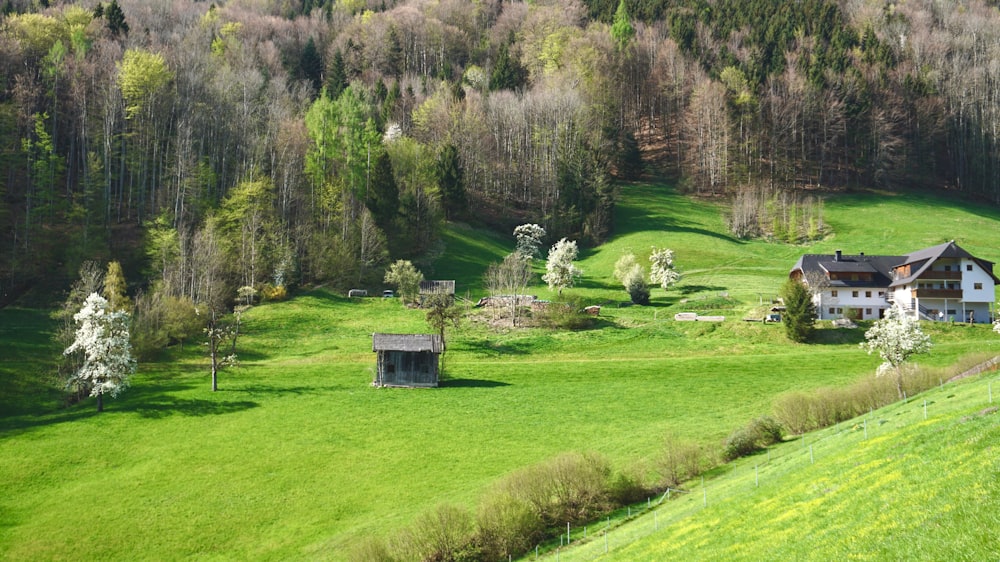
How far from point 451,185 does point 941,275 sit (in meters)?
65.8

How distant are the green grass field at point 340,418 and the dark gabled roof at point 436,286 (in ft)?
13.2

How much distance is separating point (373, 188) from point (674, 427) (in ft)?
210

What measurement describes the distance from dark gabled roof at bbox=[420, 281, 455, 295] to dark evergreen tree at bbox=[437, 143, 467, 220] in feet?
92.6

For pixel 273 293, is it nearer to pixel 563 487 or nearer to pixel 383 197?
pixel 383 197

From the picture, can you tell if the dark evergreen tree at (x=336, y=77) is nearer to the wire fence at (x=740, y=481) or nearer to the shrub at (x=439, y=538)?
the shrub at (x=439, y=538)

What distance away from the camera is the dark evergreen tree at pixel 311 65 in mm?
165250

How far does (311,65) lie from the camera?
6555 inches

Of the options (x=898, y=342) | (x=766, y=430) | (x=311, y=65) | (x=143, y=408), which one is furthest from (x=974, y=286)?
(x=311, y=65)

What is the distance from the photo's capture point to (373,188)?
99312mm

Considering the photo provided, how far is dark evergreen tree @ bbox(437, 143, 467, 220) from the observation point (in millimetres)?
111188

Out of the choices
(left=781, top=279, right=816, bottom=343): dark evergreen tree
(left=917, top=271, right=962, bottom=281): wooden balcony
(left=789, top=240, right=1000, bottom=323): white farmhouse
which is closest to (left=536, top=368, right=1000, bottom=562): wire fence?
(left=781, top=279, right=816, bottom=343): dark evergreen tree

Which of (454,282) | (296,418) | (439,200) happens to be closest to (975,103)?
(439,200)

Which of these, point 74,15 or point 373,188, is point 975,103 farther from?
point 74,15

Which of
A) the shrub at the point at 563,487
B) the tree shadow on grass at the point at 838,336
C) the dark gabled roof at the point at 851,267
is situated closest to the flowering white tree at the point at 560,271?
the dark gabled roof at the point at 851,267
